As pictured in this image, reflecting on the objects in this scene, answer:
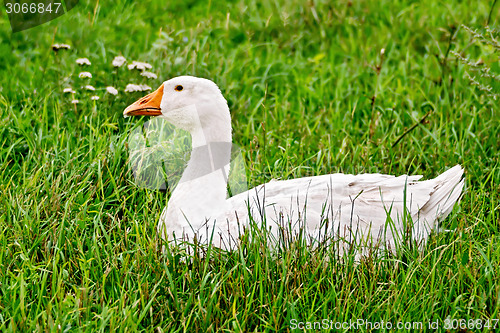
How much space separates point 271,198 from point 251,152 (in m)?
1.07

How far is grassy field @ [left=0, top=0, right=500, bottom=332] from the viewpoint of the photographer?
3025mm

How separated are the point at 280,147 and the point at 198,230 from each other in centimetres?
138

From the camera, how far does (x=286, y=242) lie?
10.9 feet

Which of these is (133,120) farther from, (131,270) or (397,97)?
(397,97)

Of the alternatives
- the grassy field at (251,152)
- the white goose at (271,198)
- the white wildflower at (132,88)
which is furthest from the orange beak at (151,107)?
the white wildflower at (132,88)

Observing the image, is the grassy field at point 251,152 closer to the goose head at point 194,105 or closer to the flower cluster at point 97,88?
the flower cluster at point 97,88

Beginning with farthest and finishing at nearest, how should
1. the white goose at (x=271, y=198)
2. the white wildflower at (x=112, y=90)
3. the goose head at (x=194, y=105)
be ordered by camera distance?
1. the white wildflower at (x=112, y=90)
2. the goose head at (x=194, y=105)
3. the white goose at (x=271, y=198)

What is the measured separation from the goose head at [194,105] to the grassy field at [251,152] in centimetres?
57

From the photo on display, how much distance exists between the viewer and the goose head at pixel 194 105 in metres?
3.79

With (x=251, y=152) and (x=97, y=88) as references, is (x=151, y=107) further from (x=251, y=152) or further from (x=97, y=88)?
(x=97, y=88)

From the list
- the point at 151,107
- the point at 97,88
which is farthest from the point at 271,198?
the point at 97,88

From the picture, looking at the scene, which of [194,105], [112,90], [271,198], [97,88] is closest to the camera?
[271,198]

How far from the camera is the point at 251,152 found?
4.70 metres

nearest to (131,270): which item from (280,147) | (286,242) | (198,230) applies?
(198,230)
